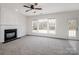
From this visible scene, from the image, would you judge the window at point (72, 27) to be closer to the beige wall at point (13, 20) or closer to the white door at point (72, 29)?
the white door at point (72, 29)

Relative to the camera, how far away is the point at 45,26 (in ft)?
6.87

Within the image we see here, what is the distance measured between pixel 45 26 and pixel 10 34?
895 mm

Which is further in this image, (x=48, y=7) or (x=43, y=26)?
(x=43, y=26)

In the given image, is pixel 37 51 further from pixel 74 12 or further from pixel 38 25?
pixel 74 12

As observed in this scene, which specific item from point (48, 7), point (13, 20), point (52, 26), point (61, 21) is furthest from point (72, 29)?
point (13, 20)

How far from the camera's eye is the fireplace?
6.62ft

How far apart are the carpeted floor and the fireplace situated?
0.36 ft

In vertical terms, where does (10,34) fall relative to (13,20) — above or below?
below

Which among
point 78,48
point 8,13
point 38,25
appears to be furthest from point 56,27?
point 8,13

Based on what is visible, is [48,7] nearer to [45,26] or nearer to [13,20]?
[45,26]

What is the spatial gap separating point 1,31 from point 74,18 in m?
1.71

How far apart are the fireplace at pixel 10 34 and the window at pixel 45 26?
19.5 inches

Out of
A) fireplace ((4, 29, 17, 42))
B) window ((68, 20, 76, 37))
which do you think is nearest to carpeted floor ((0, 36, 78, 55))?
fireplace ((4, 29, 17, 42))

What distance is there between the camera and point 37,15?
7.02 ft
